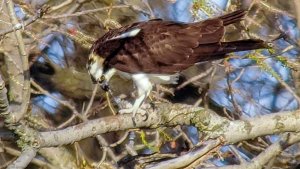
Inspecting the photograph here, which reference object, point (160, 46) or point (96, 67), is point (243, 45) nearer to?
point (160, 46)

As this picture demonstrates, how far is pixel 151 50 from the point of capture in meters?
4.66

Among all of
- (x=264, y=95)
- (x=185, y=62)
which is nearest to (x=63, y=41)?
(x=264, y=95)

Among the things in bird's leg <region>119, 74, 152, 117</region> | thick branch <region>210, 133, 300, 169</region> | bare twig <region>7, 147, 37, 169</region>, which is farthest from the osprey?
bare twig <region>7, 147, 37, 169</region>

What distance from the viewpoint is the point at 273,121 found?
3732 millimetres

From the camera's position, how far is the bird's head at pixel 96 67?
4602 millimetres

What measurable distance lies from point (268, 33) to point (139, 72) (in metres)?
1.69

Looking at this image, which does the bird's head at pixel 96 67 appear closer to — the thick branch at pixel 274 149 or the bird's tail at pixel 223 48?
the bird's tail at pixel 223 48

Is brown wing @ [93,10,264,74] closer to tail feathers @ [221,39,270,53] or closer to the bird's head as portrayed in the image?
the bird's head

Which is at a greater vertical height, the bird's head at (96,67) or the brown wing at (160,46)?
the brown wing at (160,46)

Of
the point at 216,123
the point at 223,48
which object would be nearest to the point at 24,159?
the point at 216,123

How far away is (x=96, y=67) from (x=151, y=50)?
355mm

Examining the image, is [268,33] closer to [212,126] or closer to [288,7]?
[288,7]

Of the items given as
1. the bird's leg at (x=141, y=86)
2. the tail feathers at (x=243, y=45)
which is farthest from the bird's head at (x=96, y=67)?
the tail feathers at (x=243, y=45)

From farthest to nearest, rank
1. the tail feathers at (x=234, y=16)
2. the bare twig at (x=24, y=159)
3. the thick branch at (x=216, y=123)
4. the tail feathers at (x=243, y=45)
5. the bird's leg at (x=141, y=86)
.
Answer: the bird's leg at (x=141, y=86) < the tail feathers at (x=234, y=16) < the tail feathers at (x=243, y=45) < the thick branch at (x=216, y=123) < the bare twig at (x=24, y=159)
